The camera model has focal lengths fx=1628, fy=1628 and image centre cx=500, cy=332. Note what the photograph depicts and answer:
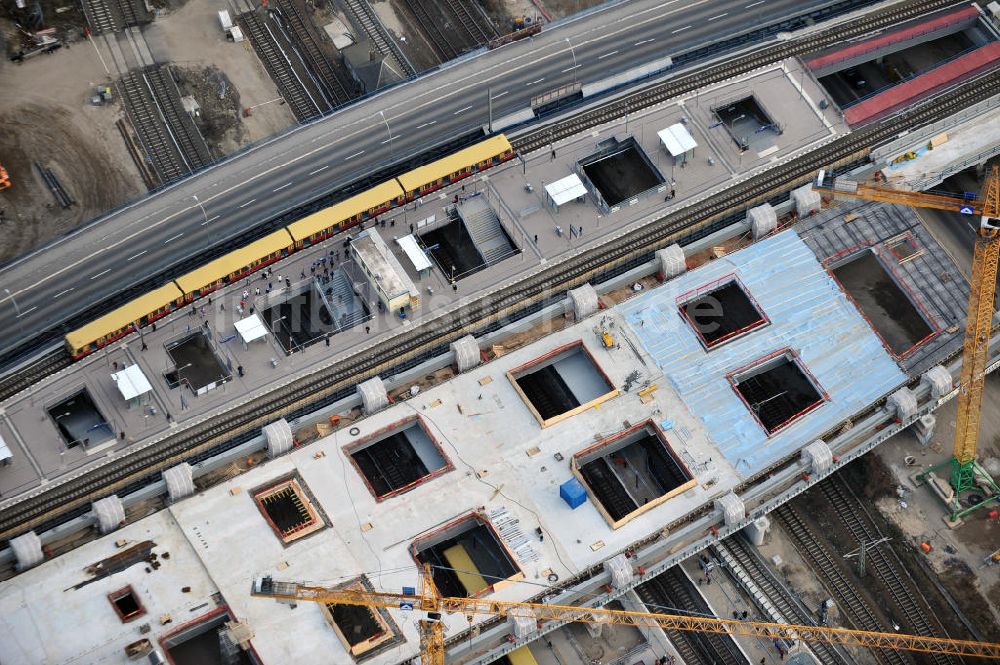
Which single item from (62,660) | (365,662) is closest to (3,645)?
(62,660)

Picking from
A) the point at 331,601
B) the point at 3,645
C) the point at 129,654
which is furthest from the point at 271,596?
the point at 3,645

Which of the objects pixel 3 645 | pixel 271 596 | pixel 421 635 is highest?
pixel 3 645

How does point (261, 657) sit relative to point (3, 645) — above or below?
below

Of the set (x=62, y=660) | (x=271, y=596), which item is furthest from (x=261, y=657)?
(x=62, y=660)

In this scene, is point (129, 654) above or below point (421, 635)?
above

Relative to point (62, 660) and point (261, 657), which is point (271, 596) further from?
point (62, 660)

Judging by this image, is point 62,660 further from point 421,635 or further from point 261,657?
point 421,635

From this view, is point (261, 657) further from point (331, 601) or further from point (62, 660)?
point (62, 660)
